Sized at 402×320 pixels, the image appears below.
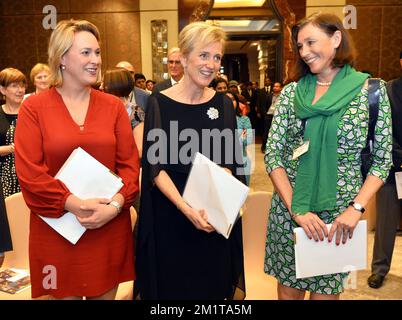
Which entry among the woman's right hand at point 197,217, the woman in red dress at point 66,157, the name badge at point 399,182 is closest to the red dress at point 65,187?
the woman in red dress at point 66,157

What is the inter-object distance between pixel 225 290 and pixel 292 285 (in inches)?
12.8

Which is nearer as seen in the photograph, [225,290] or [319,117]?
[319,117]

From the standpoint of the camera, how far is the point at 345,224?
1574 mm

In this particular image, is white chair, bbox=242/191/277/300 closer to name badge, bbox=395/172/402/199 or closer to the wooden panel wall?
name badge, bbox=395/172/402/199

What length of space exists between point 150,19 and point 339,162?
889 centimetres

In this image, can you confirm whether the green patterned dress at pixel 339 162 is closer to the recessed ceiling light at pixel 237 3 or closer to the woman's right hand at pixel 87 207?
the woman's right hand at pixel 87 207

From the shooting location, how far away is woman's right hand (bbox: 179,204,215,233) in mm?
1679

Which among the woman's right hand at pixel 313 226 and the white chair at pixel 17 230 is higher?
the woman's right hand at pixel 313 226

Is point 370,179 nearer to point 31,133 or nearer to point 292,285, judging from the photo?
point 292,285

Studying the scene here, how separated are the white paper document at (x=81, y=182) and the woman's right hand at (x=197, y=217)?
0.29 meters

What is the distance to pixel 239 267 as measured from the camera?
1937 millimetres

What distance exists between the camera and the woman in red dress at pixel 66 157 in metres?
1.62
